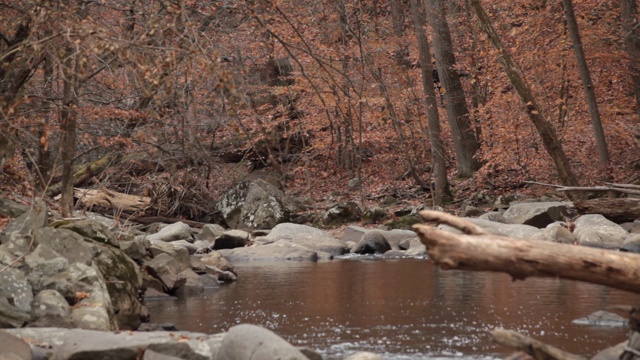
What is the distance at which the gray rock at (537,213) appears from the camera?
1792cm

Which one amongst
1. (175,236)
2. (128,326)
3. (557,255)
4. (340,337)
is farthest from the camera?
(175,236)

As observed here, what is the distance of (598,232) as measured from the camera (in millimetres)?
15680

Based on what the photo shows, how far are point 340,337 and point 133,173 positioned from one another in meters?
12.8

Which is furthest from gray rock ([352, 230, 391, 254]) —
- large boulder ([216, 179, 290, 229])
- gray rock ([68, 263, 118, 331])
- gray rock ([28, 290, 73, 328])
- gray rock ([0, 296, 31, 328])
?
gray rock ([0, 296, 31, 328])

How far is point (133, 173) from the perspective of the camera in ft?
66.9

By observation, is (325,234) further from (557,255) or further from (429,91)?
(557,255)

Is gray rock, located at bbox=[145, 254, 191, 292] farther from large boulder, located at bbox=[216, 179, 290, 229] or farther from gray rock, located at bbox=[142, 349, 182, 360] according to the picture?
large boulder, located at bbox=[216, 179, 290, 229]

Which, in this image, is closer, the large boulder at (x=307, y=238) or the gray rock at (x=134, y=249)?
the gray rock at (x=134, y=249)

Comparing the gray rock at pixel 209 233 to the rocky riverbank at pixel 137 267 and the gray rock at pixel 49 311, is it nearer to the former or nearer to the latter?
the rocky riverbank at pixel 137 267

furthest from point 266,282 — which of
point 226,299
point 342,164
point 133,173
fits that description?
point 342,164

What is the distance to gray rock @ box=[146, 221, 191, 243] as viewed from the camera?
18359 mm

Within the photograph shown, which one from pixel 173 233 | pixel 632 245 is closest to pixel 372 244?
pixel 173 233

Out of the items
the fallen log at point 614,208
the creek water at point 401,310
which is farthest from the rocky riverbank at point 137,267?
the creek water at point 401,310

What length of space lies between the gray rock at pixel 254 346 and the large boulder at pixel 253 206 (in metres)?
15.0
